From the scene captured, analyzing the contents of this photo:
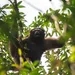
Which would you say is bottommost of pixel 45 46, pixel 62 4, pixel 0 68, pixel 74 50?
pixel 45 46

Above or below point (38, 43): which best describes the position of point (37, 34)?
above

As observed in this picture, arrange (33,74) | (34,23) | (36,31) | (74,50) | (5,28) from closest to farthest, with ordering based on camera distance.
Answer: (74,50) < (5,28) < (33,74) < (34,23) < (36,31)

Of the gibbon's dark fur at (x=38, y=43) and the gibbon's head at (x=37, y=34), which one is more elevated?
the gibbon's head at (x=37, y=34)

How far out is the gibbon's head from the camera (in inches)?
217

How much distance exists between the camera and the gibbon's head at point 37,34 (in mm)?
5500

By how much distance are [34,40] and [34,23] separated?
165 centimetres

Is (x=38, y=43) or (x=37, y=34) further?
(x=38, y=43)

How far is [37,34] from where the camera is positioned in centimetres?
565

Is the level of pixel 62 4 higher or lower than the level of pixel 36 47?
higher

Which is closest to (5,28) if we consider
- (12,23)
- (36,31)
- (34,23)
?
(12,23)

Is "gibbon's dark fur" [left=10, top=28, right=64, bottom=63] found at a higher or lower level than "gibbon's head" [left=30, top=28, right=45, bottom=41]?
lower

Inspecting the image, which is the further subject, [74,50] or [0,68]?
[0,68]

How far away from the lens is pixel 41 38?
5941mm

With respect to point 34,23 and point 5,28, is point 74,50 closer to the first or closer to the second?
point 5,28
